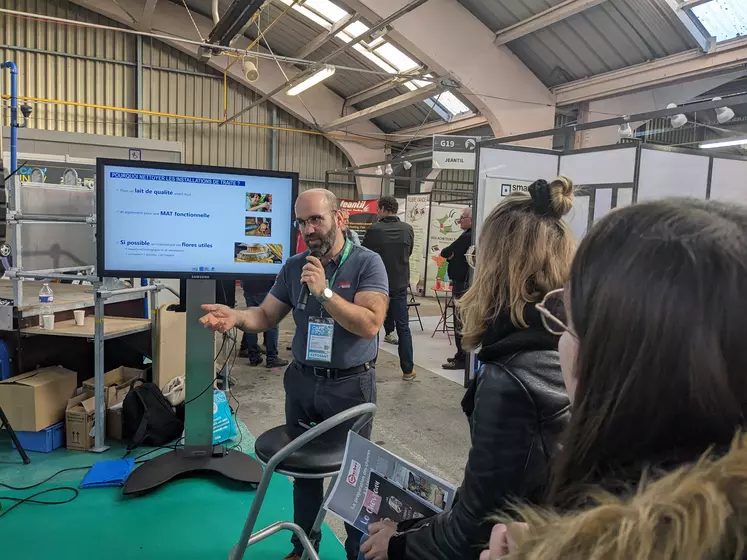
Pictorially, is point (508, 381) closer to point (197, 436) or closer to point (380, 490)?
point (380, 490)

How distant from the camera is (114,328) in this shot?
10.0 feet

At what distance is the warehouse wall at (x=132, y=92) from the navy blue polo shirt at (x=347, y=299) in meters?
8.50

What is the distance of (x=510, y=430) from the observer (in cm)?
90

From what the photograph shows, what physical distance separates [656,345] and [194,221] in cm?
198

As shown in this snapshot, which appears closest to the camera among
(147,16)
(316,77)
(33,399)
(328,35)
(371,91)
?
(33,399)

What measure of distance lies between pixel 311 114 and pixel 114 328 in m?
9.31

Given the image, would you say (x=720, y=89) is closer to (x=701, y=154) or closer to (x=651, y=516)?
(x=701, y=154)

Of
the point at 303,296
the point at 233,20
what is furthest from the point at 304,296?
the point at 233,20

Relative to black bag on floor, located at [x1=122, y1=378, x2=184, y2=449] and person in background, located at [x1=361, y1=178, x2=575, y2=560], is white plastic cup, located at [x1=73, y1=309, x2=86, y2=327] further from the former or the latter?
person in background, located at [x1=361, y1=178, x2=575, y2=560]

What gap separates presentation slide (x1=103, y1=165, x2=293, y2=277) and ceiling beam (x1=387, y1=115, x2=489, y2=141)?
6.82 m

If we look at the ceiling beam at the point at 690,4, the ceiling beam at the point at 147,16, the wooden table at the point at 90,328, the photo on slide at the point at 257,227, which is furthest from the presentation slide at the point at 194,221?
the ceiling beam at the point at 147,16

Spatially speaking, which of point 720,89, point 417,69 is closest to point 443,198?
point 417,69

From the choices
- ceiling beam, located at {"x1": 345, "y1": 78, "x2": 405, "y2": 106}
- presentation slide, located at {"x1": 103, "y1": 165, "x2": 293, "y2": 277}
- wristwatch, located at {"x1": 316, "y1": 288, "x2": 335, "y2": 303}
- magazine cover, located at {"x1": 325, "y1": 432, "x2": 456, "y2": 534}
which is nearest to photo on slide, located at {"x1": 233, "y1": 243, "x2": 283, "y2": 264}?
presentation slide, located at {"x1": 103, "y1": 165, "x2": 293, "y2": 277}

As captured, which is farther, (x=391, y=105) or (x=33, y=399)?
(x=391, y=105)
